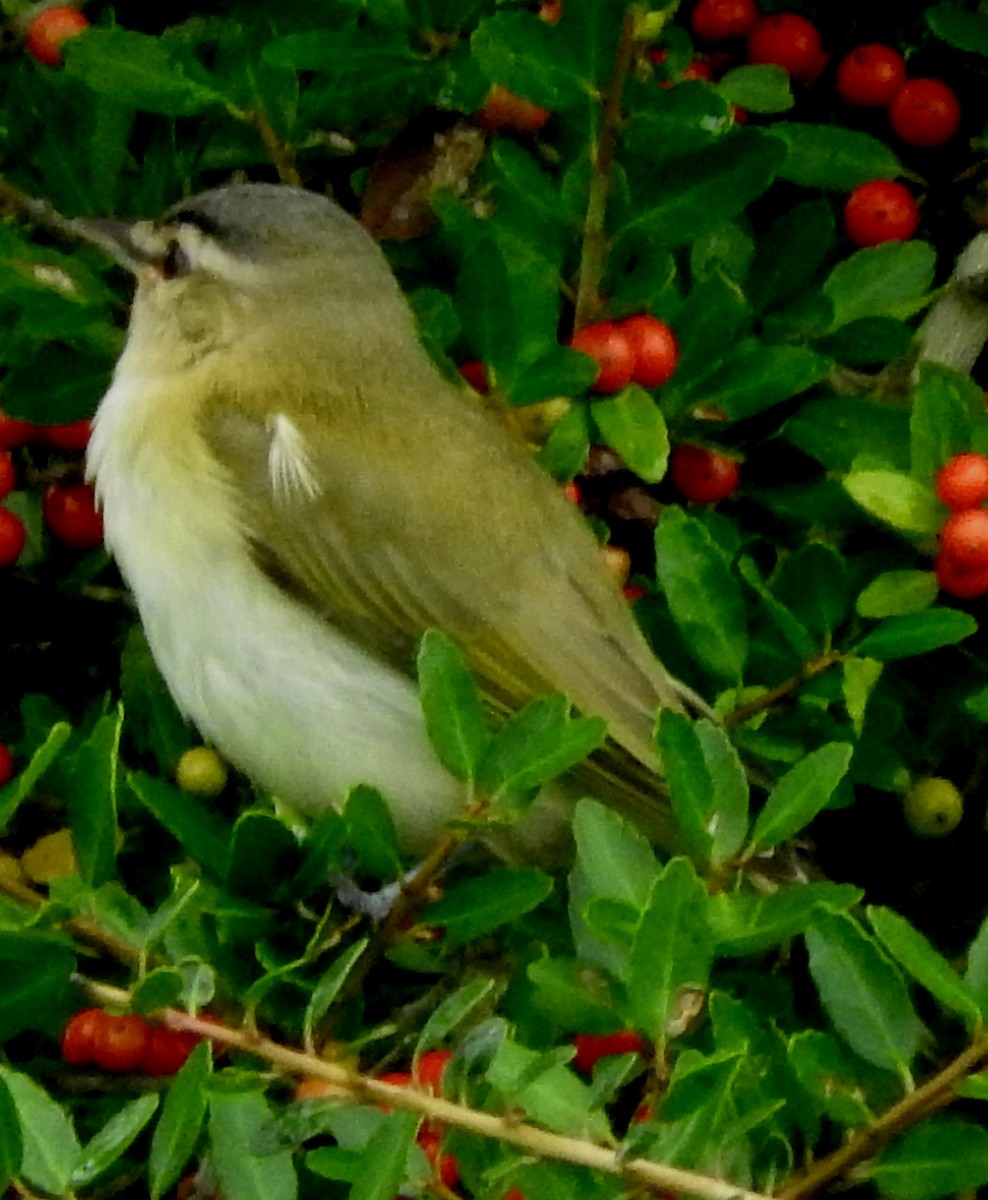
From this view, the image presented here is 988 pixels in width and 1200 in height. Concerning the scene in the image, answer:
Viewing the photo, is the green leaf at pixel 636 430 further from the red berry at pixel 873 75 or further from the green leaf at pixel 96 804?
the green leaf at pixel 96 804

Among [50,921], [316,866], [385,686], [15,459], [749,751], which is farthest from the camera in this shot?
[15,459]

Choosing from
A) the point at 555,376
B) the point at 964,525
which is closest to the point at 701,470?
the point at 555,376

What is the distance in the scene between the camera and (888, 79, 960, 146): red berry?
8.31 ft

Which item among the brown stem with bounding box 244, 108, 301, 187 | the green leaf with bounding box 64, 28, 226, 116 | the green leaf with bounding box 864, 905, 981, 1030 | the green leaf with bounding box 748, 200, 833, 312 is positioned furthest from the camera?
the green leaf with bounding box 748, 200, 833, 312

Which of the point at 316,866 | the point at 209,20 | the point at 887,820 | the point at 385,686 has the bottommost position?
the point at 887,820

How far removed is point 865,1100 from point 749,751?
0.53m

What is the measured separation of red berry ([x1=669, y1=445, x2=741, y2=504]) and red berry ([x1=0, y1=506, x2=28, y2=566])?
34.0 inches

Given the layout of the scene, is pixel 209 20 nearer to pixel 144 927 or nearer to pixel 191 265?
pixel 191 265

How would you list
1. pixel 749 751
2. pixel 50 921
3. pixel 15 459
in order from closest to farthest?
pixel 50 921 < pixel 749 751 < pixel 15 459

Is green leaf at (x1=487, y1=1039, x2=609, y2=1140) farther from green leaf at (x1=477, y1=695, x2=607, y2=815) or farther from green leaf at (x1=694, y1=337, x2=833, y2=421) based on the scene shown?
green leaf at (x1=694, y1=337, x2=833, y2=421)

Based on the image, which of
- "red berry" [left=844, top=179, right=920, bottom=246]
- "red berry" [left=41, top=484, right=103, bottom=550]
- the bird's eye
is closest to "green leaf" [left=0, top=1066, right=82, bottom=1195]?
"red berry" [left=41, top=484, right=103, bottom=550]

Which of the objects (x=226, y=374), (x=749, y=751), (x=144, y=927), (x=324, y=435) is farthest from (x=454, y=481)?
(x=144, y=927)

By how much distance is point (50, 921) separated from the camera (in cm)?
161

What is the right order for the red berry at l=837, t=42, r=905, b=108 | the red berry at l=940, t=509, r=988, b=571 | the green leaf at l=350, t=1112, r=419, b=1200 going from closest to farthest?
the green leaf at l=350, t=1112, r=419, b=1200, the red berry at l=940, t=509, r=988, b=571, the red berry at l=837, t=42, r=905, b=108
